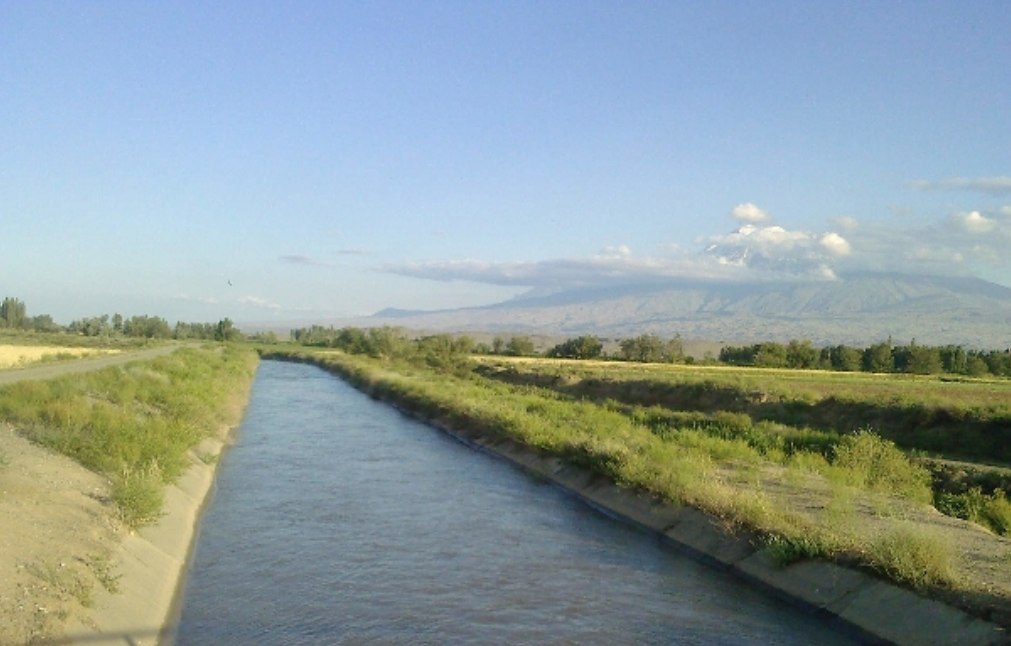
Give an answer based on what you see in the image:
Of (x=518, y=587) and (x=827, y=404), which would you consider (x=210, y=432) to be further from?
(x=827, y=404)

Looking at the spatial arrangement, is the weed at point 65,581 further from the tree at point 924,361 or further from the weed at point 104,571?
the tree at point 924,361

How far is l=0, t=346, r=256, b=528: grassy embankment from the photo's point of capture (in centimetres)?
1549

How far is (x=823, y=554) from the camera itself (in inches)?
553

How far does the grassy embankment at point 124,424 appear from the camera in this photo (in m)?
15.5

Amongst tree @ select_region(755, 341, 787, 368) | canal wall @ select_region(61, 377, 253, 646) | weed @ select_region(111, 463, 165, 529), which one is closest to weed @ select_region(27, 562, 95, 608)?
canal wall @ select_region(61, 377, 253, 646)

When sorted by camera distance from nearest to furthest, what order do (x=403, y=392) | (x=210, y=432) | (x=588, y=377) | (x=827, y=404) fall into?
(x=210, y=432) < (x=827, y=404) < (x=403, y=392) < (x=588, y=377)

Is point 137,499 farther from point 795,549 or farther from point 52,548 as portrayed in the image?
point 795,549

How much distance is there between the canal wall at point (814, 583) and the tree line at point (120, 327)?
16215cm

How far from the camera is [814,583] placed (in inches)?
540

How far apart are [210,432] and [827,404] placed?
27443mm

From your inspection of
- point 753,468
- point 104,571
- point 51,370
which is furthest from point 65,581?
point 51,370

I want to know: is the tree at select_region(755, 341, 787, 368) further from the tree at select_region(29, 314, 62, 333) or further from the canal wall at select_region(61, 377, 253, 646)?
the tree at select_region(29, 314, 62, 333)

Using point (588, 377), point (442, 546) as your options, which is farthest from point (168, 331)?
point (442, 546)

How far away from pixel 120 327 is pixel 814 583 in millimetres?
196338
